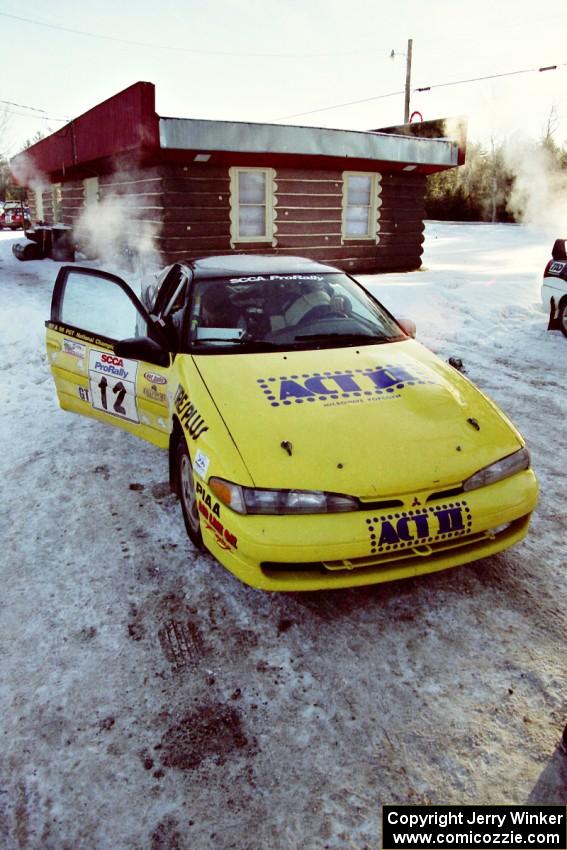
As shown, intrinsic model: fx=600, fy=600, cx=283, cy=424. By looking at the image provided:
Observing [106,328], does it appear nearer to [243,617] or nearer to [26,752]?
[243,617]

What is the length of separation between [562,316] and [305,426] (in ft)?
23.5

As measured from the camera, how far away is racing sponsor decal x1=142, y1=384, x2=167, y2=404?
382 cm

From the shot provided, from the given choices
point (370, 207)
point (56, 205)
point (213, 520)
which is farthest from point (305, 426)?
point (56, 205)

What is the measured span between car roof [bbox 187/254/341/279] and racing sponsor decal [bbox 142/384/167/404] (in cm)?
86

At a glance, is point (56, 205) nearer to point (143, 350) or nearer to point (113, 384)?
point (113, 384)

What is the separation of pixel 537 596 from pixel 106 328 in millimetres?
3744

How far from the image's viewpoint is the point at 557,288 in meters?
8.73

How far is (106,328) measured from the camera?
195 inches

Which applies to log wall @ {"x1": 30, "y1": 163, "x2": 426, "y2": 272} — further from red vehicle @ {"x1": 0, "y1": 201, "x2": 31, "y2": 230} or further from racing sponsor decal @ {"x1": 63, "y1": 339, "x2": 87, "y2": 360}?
red vehicle @ {"x1": 0, "y1": 201, "x2": 31, "y2": 230}

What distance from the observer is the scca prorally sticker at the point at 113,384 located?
4.15m

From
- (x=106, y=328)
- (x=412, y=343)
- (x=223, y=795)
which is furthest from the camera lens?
(x=106, y=328)

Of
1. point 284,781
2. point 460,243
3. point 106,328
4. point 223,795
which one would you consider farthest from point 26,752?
point 460,243

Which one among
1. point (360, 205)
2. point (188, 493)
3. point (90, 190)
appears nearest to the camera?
point (188, 493)

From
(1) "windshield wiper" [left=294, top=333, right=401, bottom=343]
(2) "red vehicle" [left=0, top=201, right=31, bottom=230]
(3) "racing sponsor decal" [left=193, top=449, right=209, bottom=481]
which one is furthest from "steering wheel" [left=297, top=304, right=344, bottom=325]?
(2) "red vehicle" [left=0, top=201, right=31, bottom=230]
